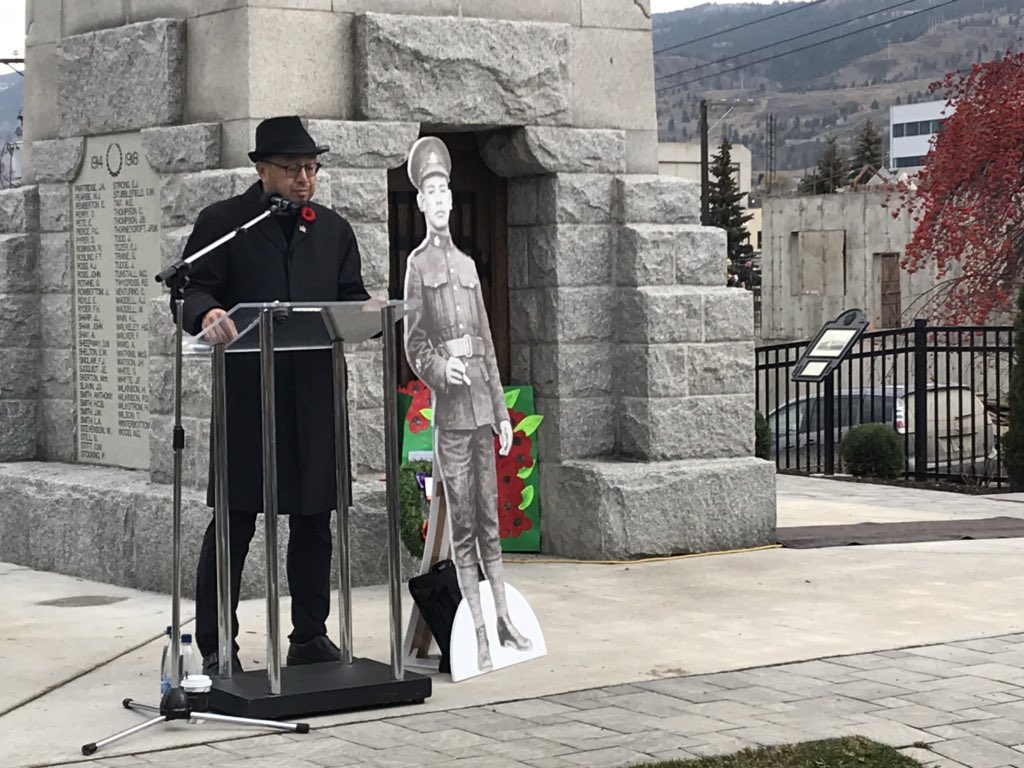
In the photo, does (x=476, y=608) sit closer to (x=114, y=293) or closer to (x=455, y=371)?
(x=455, y=371)

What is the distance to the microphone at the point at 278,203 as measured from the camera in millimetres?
7039

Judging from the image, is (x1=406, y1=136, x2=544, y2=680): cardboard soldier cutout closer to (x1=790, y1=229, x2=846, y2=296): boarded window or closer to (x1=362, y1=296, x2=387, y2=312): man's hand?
(x1=362, y1=296, x2=387, y2=312): man's hand

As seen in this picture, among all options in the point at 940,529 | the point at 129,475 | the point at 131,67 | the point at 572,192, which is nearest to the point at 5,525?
the point at 129,475

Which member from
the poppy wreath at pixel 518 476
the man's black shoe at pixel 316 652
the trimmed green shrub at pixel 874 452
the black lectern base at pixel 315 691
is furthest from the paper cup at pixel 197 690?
the trimmed green shrub at pixel 874 452

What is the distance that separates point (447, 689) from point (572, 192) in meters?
3.85

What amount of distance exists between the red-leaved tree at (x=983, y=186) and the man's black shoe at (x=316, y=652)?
16.7 m

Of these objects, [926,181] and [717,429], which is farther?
[926,181]

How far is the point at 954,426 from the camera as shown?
20812mm

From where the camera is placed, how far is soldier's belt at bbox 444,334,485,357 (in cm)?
797

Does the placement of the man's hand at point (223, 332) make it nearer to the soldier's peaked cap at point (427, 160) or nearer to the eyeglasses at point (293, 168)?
the eyeglasses at point (293, 168)

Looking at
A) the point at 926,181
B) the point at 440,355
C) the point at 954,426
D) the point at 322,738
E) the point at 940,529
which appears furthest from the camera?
the point at 926,181

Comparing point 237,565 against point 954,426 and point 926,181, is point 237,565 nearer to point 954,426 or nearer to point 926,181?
point 954,426

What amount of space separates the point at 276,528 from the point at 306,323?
0.77 meters

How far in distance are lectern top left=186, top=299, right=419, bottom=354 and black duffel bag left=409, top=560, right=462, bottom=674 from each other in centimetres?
114
